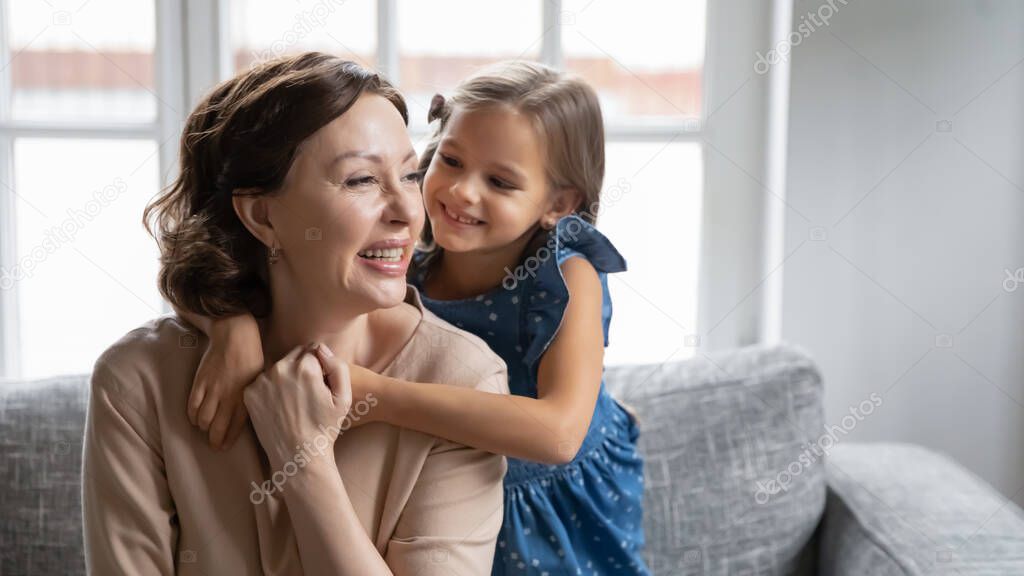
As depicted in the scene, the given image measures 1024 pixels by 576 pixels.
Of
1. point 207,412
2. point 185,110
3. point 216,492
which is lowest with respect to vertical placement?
point 216,492

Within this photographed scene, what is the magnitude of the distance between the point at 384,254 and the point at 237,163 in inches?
8.8

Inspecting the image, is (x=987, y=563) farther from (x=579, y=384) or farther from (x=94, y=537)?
(x=94, y=537)

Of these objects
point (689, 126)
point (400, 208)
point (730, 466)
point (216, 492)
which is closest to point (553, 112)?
point (400, 208)

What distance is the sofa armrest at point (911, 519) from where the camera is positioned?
6.23 feet

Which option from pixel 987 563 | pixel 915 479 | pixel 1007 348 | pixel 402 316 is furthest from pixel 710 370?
pixel 402 316

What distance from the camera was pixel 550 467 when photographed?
1.77 m

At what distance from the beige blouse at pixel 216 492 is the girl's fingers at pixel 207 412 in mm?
32

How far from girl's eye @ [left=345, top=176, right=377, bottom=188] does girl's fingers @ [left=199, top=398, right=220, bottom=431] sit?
1.08 ft

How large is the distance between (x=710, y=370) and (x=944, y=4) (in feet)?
3.49

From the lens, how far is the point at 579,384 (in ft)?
5.15

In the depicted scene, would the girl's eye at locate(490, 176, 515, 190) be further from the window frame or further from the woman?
the window frame

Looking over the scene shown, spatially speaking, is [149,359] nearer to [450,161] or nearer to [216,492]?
[216,492]

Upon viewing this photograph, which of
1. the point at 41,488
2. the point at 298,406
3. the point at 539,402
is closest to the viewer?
the point at 298,406

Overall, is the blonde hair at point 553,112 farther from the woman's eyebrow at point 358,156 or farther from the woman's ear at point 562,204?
the woman's eyebrow at point 358,156
